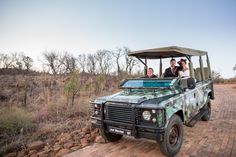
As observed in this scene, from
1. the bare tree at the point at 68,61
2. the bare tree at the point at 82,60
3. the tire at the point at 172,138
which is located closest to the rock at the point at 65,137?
the tire at the point at 172,138

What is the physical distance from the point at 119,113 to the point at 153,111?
31.4 inches

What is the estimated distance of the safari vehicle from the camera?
11.1ft

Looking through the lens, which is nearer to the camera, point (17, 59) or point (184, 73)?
point (184, 73)

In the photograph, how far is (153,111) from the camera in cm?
333

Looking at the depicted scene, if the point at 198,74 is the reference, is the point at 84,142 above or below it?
below

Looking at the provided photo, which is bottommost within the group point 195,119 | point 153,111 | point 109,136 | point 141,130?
point 109,136

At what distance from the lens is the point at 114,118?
152 inches

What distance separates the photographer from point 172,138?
386cm

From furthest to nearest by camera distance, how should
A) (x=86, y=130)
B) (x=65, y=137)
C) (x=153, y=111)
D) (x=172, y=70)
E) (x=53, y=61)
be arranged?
(x=53, y=61)
(x=172, y=70)
(x=86, y=130)
(x=65, y=137)
(x=153, y=111)

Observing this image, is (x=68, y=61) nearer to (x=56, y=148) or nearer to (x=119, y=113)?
(x=56, y=148)

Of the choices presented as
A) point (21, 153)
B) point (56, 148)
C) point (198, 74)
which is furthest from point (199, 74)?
point (21, 153)

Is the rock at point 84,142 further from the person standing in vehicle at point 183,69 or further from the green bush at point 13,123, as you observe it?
the person standing in vehicle at point 183,69

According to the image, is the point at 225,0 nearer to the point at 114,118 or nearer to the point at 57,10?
the point at 57,10

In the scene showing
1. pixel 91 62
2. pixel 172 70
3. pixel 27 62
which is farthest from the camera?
pixel 91 62
